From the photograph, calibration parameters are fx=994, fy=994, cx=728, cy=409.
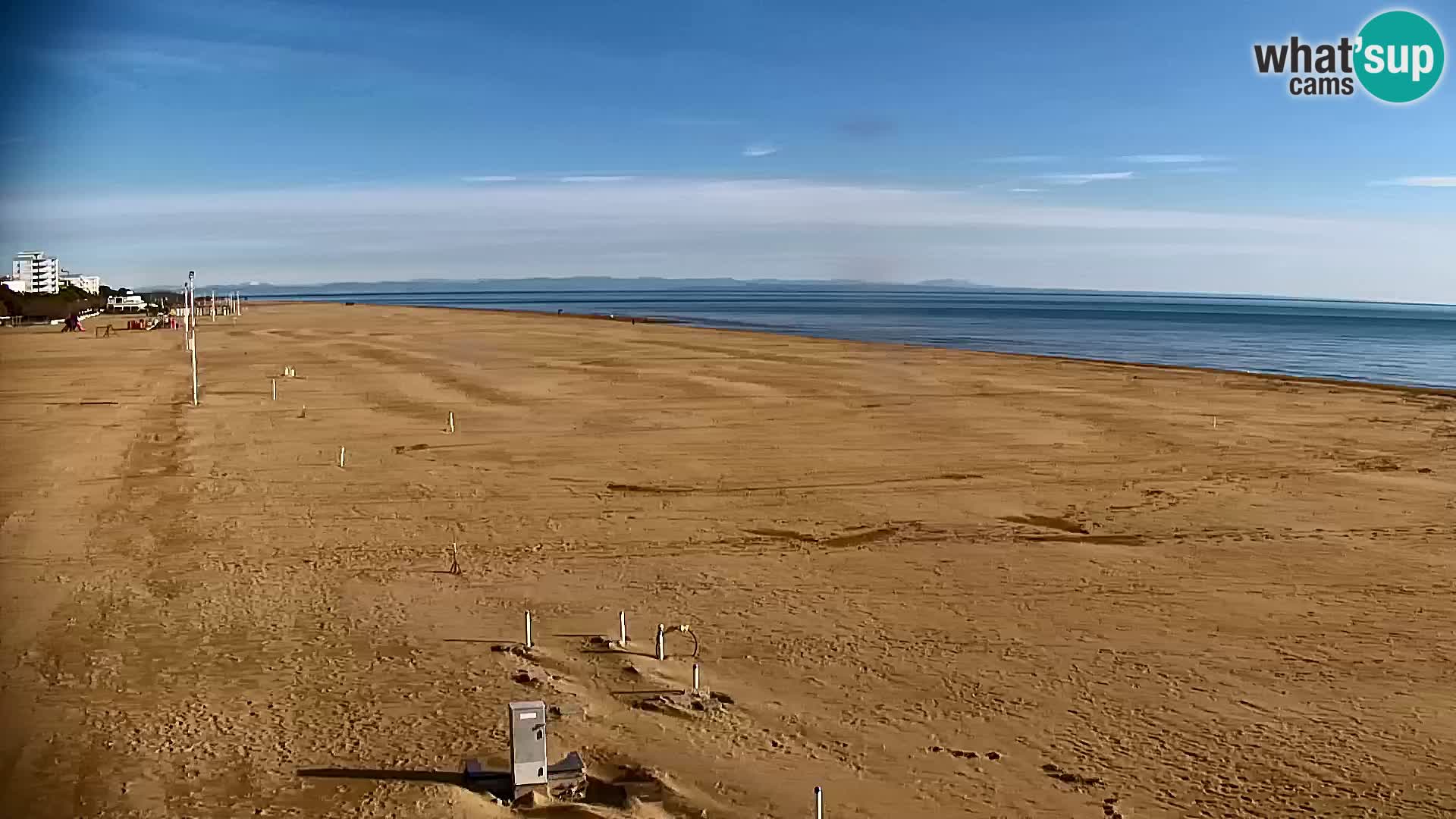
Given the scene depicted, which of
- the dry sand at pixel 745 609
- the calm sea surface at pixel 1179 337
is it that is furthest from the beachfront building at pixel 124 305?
the dry sand at pixel 745 609

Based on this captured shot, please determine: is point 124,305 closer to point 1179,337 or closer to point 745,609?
point 1179,337

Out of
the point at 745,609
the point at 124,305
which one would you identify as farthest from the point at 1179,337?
the point at 124,305

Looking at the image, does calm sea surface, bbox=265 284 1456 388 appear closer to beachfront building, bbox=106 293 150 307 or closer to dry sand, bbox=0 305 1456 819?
dry sand, bbox=0 305 1456 819

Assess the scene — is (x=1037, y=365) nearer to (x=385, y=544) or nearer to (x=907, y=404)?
(x=907, y=404)

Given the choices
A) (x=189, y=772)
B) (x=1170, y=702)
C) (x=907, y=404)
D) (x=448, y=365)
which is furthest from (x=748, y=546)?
(x=448, y=365)

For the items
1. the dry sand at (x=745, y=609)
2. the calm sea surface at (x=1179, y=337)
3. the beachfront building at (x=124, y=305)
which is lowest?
the dry sand at (x=745, y=609)

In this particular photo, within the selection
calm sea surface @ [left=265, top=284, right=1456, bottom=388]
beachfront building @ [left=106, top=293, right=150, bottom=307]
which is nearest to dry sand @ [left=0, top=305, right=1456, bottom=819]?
calm sea surface @ [left=265, top=284, right=1456, bottom=388]

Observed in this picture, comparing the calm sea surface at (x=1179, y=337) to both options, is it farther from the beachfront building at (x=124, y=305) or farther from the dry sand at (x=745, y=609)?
the beachfront building at (x=124, y=305)

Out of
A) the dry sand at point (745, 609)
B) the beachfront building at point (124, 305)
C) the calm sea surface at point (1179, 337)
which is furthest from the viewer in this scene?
the beachfront building at point (124, 305)
